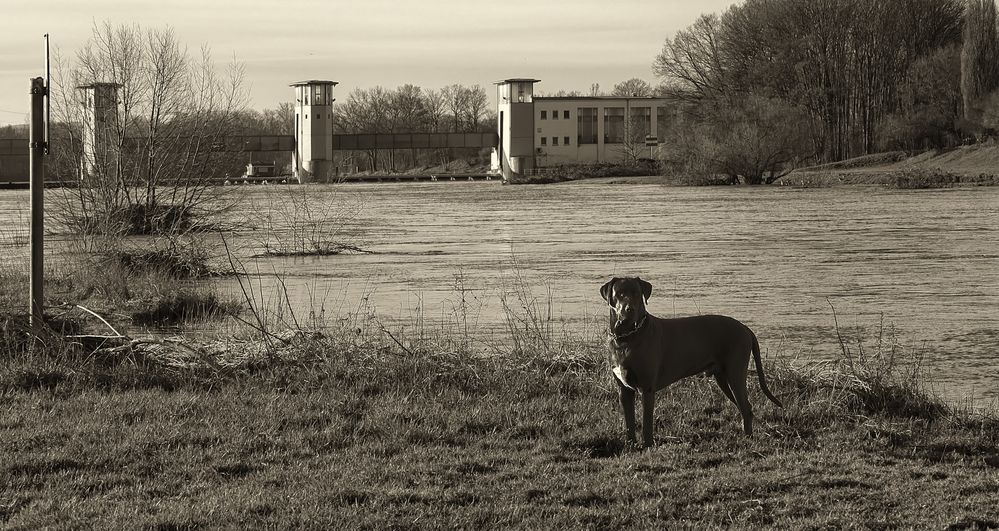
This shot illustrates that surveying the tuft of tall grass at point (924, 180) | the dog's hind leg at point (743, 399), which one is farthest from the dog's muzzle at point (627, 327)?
the tuft of tall grass at point (924, 180)

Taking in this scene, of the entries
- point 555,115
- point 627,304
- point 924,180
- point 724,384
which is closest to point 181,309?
point 724,384

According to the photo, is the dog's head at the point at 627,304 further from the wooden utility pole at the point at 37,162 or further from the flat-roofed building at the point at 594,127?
the flat-roofed building at the point at 594,127

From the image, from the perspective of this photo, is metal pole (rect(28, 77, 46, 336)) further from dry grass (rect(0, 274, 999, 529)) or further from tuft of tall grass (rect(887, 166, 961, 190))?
tuft of tall grass (rect(887, 166, 961, 190))

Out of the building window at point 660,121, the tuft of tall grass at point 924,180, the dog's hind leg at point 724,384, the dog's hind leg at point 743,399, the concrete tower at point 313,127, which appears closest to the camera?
the dog's hind leg at point 743,399

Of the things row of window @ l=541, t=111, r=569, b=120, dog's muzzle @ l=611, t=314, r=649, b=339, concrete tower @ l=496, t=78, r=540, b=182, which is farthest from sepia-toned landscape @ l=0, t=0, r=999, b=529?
row of window @ l=541, t=111, r=569, b=120

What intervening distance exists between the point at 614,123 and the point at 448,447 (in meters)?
128

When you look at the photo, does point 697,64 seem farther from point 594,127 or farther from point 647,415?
point 647,415

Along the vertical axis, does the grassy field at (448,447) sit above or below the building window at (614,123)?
below

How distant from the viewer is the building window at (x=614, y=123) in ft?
438

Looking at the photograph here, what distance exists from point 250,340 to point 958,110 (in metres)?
86.3

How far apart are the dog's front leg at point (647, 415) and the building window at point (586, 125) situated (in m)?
125

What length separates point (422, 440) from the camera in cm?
798

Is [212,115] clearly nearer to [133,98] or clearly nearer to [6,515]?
[133,98]

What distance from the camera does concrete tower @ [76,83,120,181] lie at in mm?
30000
